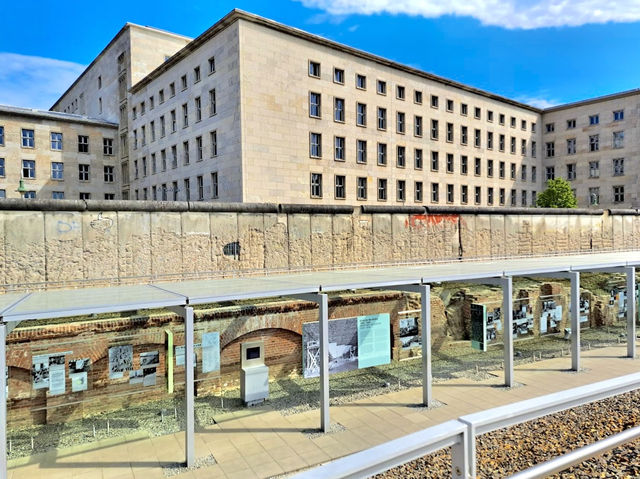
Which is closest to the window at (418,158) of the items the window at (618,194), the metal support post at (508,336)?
the window at (618,194)

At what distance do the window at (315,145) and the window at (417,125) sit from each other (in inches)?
458

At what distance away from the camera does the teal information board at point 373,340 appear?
10.8 metres

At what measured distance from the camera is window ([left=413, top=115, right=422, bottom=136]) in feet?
136

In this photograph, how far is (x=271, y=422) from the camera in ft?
31.3

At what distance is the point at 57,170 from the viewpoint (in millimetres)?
41906

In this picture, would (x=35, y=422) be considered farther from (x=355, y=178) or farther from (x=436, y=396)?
(x=355, y=178)

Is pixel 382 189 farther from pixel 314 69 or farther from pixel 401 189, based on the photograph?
pixel 314 69

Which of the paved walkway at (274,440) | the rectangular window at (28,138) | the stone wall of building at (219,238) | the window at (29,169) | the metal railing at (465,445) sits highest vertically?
the rectangular window at (28,138)

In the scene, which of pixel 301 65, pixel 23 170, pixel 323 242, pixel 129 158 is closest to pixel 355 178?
pixel 301 65

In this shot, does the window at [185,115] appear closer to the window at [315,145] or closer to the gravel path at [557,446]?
the window at [315,145]

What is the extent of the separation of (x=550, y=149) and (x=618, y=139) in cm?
744

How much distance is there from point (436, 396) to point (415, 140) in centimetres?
3395

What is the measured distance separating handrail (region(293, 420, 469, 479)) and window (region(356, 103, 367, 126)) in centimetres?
3614

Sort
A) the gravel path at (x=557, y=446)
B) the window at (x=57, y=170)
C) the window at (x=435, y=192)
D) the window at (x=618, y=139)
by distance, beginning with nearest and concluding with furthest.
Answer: the gravel path at (x=557, y=446)
the window at (x=57, y=170)
the window at (x=435, y=192)
the window at (x=618, y=139)
